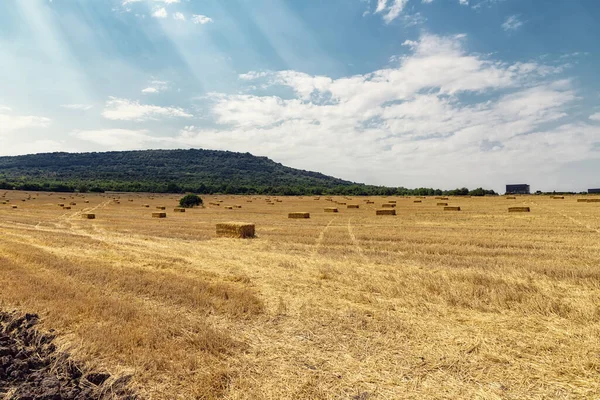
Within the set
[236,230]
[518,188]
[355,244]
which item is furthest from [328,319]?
[518,188]

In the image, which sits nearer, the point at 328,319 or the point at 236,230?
the point at 328,319

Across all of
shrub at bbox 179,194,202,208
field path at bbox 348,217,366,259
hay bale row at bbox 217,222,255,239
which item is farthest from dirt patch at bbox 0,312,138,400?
shrub at bbox 179,194,202,208

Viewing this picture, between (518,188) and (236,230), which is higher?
(518,188)

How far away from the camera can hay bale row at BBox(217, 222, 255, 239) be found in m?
19.5

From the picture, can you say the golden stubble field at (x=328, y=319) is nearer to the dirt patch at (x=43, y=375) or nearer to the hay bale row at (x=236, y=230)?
the dirt patch at (x=43, y=375)

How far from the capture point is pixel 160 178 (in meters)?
154

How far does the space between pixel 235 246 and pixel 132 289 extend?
7.92 m

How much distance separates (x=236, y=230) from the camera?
1956 centimetres

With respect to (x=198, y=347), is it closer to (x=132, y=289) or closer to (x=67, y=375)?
(x=67, y=375)

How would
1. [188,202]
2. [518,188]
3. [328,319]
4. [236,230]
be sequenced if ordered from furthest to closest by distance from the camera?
[518,188] → [188,202] → [236,230] → [328,319]

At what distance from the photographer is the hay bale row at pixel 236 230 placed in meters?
19.5

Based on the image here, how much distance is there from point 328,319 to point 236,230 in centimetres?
1297

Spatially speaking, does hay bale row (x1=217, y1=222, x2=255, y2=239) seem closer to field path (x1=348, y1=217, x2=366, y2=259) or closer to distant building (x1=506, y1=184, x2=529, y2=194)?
field path (x1=348, y1=217, x2=366, y2=259)

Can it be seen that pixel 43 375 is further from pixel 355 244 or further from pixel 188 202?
pixel 188 202
